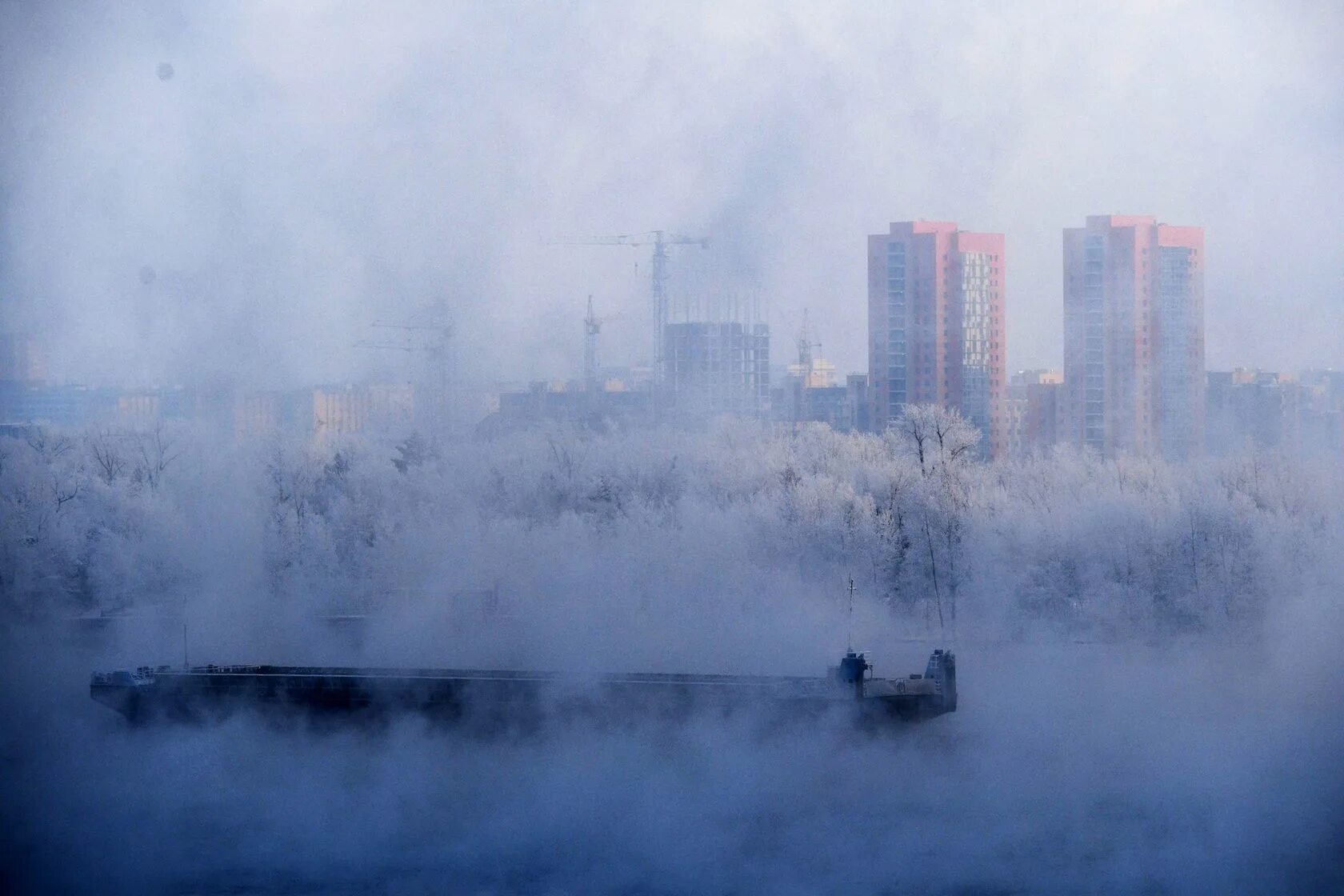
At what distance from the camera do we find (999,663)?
392 inches

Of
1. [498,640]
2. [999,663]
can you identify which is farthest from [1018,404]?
[498,640]

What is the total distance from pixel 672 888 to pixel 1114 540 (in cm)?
589

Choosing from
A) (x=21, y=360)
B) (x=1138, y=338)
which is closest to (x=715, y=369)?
(x=1138, y=338)

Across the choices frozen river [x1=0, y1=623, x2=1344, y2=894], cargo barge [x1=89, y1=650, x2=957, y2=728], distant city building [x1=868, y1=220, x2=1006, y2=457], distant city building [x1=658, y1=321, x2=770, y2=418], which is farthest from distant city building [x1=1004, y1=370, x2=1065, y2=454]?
cargo barge [x1=89, y1=650, x2=957, y2=728]

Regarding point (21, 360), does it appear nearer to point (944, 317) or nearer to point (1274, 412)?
point (944, 317)

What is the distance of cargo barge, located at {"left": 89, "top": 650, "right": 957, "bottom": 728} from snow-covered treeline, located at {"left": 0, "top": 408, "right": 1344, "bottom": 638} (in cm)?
222

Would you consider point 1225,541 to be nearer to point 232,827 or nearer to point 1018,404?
point 1018,404

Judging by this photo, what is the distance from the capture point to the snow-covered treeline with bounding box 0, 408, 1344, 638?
1091 centimetres

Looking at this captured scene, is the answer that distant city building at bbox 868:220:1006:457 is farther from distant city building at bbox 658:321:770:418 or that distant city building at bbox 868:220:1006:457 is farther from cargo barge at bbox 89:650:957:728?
cargo barge at bbox 89:650:957:728

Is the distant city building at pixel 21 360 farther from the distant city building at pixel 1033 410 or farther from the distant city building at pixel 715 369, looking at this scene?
the distant city building at pixel 1033 410

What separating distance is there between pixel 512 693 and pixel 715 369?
5.34 metres

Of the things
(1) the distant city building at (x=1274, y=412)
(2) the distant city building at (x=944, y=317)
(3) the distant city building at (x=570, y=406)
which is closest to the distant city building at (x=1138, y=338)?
(1) the distant city building at (x=1274, y=412)

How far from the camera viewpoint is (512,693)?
29.0ft

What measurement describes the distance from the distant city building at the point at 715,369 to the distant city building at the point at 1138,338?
2.67 metres
